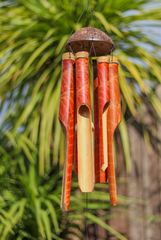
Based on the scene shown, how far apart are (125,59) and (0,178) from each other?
1053 millimetres

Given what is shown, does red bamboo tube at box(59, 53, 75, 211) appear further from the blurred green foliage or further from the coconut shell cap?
the blurred green foliage

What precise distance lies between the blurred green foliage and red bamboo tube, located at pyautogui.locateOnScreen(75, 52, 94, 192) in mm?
749

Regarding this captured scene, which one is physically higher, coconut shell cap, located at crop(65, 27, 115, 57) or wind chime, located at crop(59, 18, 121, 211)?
coconut shell cap, located at crop(65, 27, 115, 57)

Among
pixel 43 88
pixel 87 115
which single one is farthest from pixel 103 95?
pixel 43 88

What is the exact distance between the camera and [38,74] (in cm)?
183

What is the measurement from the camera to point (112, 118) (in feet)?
2.52

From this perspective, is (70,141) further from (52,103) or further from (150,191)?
(150,191)

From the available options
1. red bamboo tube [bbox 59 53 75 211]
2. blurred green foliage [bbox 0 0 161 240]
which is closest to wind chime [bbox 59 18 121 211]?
red bamboo tube [bbox 59 53 75 211]

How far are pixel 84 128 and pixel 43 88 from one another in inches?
41.3

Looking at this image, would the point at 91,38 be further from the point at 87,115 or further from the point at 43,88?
the point at 43,88

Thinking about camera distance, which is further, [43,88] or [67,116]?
[43,88]

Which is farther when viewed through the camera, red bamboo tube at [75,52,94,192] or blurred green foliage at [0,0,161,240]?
blurred green foliage at [0,0,161,240]

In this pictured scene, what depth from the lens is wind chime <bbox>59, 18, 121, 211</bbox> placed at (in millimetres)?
697

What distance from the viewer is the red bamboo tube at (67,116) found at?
27.6 inches
